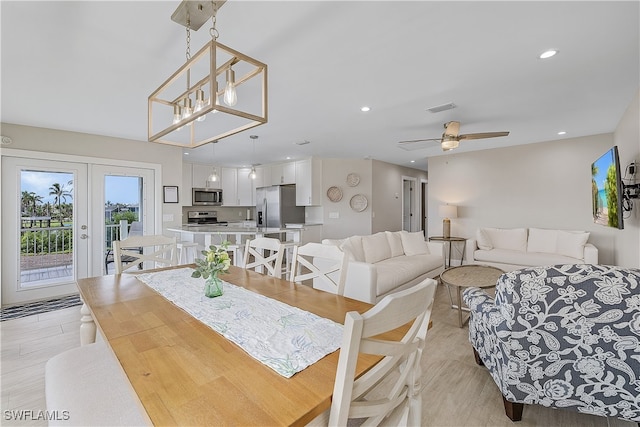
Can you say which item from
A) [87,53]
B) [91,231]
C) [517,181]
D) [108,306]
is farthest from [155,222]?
[517,181]

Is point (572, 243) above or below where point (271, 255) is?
below

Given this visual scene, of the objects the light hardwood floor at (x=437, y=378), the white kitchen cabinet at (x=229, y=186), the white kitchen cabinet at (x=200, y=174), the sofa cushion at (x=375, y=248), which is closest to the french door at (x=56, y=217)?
the light hardwood floor at (x=437, y=378)

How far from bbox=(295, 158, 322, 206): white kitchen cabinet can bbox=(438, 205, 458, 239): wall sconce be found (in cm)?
258

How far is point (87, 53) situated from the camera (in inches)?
82.4

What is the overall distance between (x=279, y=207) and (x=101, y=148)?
11.0 ft

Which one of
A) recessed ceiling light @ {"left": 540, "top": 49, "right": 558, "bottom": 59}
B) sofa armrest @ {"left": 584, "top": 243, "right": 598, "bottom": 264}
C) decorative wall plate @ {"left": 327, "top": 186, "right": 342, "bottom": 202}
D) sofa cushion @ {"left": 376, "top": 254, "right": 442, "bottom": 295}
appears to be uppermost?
recessed ceiling light @ {"left": 540, "top": 49, "right": 558, "bottom": 59}

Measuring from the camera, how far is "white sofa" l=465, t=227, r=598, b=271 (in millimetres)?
4284

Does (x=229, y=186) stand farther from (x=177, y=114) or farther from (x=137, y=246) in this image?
(x=177, y=114)

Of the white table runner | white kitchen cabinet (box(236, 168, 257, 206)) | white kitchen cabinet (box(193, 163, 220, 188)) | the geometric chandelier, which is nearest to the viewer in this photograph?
the white table runner

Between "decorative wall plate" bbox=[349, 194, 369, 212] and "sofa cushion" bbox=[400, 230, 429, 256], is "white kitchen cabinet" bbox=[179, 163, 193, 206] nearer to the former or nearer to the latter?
"decorative wall plate" bbox=[349, 194, 369, 212]

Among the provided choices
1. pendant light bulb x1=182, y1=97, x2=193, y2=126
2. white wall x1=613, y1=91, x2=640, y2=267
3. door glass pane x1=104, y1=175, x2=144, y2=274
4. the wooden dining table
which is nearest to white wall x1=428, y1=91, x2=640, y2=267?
white wall x1=613, y1=91, x2=640, y2=267

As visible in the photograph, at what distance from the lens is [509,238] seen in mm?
5168

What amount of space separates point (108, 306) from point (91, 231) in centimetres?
355

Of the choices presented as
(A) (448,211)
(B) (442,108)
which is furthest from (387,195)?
(B) (442,108)
